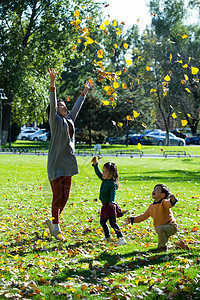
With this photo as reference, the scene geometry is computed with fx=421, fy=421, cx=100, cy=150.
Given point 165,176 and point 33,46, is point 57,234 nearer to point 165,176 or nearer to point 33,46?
point 165,176

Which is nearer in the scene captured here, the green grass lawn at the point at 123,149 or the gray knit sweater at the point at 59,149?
the gray knit sweater at the point at 59,149

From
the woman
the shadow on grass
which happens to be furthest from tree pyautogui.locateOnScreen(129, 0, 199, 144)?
the woman

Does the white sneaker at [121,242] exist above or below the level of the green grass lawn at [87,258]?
above

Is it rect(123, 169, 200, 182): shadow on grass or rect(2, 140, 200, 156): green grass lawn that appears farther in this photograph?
rect(2, 140, 200, 156): green grass lawn

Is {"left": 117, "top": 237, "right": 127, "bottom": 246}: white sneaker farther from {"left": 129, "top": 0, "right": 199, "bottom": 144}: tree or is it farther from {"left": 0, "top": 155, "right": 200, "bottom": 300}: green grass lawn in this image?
{"left": 129, "top": 0, "right": 199, "bottom": 144}: tree

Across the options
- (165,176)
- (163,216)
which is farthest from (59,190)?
(165,176)

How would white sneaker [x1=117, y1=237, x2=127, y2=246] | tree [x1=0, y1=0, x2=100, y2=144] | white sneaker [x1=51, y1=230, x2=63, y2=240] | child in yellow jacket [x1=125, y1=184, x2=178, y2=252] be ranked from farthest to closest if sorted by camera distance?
tree [x1=0, y1=0, x2=100, y2=144] < white sneaker [x1=51, y1=230, x2=63, y2=240] < white sneaker [x1=117, y1=237, x2=127, y2=246] < child in yellow jacket [x1=125, y1=184, x2=178, y2=252]

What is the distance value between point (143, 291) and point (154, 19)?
127 feet

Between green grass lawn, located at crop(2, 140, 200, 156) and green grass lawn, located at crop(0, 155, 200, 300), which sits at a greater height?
green grass lawn, located at crop(2, 140, 200, 156)

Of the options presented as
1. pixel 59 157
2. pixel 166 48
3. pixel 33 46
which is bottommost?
pixel 59 157

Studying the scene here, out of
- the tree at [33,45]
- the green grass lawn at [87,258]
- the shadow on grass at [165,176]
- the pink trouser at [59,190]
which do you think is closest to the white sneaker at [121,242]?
the green grass lawn at [87,258]

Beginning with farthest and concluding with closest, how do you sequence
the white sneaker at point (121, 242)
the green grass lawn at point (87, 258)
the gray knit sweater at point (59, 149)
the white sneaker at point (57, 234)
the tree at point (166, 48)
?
the tree at point (166, 48)
the white sneaker at point (57, 234)
the gray knit sweater at point (59, 149)
the white sneaker at point (121, 242)
the green grass lawn at point (87, 258)

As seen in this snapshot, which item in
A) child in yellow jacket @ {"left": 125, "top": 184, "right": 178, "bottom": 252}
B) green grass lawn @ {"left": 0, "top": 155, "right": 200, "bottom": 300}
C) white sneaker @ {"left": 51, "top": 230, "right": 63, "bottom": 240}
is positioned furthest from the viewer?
white sneaker @ {"left": 51, "top": 230, "right": 63, "bottom": 240}

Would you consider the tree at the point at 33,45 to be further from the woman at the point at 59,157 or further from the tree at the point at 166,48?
the woman at the point at 59,157
